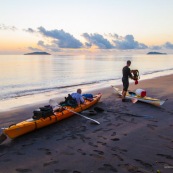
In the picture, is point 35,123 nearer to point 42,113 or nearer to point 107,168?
point 42,113

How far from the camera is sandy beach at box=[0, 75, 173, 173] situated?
591 centimetres

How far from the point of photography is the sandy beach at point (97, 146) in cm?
591

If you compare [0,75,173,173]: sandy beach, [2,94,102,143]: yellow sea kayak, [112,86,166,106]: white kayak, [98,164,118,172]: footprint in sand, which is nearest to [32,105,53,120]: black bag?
[2,94,102,143]: yellow sea kayak

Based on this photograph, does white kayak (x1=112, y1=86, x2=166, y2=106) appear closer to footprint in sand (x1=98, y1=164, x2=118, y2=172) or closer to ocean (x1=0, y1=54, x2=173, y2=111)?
ocean (x1=0, y1=54, x2=173, y2=111)

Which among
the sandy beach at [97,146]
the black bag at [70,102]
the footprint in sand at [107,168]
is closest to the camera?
the footprint in sand at [107,168]

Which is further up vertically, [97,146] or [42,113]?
[42,113]

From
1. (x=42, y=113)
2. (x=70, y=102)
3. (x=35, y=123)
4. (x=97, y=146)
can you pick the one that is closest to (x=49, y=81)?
(x=70, y=102)

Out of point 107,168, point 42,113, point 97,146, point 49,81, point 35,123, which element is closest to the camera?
point 107,168

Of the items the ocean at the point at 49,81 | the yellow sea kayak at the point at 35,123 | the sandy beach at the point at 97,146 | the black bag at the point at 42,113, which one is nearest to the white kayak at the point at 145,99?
the sandy beach at the point at 97,146

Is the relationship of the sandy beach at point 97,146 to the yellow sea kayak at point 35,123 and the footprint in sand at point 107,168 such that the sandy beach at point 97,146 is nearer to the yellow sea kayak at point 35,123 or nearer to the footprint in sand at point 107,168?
the footprint in sand at point 107,168

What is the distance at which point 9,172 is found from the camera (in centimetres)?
578

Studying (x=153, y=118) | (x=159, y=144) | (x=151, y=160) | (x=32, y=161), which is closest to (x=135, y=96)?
(x=153, y=118)

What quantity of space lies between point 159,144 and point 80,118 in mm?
4371

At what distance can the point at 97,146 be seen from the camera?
23.6ft
